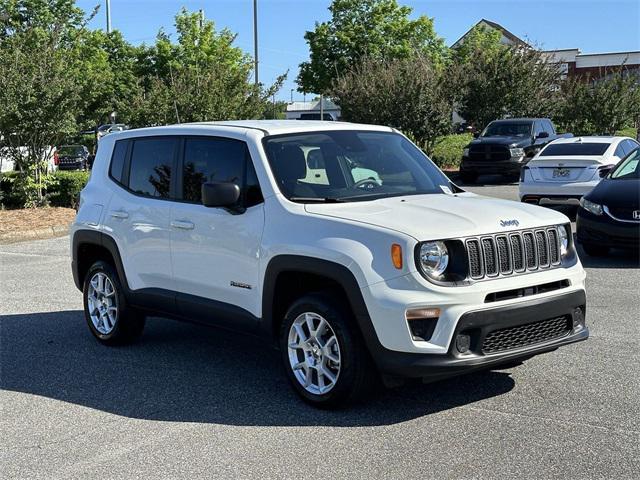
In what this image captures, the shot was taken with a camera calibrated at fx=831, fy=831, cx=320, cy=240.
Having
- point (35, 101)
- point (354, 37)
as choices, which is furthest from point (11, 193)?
point (354, 37)

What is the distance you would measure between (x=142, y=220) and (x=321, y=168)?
162 centimetres

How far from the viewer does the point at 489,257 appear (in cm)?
496

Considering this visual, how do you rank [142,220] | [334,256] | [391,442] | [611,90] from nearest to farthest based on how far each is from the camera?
1. [391,442]
2. [334,256]
3. [142,220]
4. [611,90]

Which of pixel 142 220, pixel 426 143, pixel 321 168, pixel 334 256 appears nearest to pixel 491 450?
pixel 334 256

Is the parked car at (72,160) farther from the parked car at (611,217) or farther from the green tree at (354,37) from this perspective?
the parked car at (611,217)

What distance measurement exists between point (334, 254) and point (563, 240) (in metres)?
1.63

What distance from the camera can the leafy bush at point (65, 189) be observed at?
17906 millimetres

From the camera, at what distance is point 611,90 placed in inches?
1175

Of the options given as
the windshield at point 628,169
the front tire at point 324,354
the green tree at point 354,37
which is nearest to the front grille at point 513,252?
the front tire at point 324,354

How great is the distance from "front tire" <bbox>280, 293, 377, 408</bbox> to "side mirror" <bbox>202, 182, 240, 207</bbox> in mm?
851

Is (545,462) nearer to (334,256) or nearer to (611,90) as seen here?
(334,256)

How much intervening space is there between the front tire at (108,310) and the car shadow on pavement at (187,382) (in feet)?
0.38

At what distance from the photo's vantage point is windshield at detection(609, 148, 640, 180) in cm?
1156

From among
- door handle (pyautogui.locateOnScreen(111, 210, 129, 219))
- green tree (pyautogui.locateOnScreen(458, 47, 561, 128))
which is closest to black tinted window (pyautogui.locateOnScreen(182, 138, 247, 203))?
door handle (pyautogui.locateOnScreen(111, 210, 129, 219))
